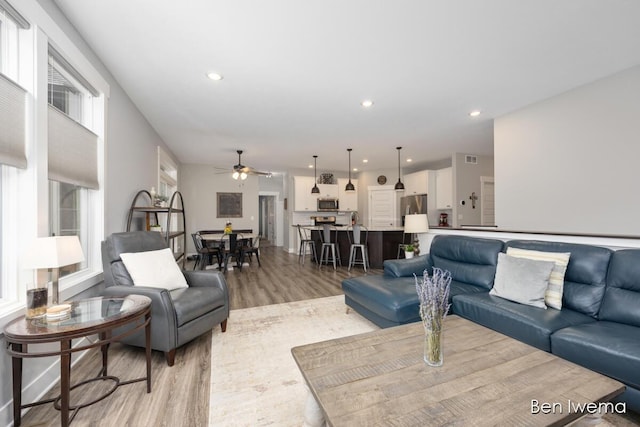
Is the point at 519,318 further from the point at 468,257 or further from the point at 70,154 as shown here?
→ the point at 70,154

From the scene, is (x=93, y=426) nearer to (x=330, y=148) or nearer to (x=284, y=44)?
(x=284, y=44)

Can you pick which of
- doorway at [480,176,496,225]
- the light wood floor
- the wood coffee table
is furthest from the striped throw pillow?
doorway at [480,176,496,225]

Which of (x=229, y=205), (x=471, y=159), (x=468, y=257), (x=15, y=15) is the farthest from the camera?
(x=229, y=205)

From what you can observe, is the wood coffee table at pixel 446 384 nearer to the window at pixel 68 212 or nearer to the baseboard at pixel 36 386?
the baseboard at pixel 36 386

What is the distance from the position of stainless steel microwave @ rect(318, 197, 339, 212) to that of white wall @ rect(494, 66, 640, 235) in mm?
4964

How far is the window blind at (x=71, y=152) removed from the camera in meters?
2.02

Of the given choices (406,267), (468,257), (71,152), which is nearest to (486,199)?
(468,257)

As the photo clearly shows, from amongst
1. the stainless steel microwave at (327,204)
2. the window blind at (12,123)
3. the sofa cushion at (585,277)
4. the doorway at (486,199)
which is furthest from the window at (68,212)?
the doorway at (486,199)

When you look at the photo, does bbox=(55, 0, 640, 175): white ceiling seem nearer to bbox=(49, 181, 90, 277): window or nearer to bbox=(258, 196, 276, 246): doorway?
bbox=(49, 181, 90, 277): window

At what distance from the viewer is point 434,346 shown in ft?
4.33

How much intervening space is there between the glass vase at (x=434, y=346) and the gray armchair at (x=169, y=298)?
187cm

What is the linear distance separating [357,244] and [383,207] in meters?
2.99

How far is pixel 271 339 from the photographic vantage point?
8.61 ft

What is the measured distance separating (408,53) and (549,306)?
253 cm
